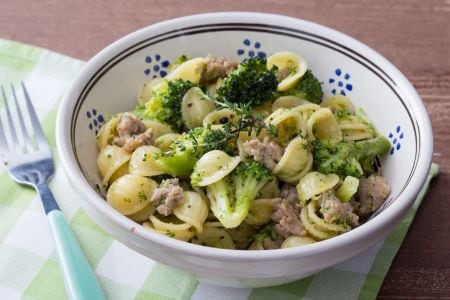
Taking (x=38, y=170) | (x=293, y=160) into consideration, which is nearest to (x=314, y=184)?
(x=293, y=160)

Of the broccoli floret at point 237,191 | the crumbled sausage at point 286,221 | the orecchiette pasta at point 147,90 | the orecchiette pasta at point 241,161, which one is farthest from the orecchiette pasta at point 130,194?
the orecchiette pasta at point 147,90

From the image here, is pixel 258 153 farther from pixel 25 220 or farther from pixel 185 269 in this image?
pixel 25 220

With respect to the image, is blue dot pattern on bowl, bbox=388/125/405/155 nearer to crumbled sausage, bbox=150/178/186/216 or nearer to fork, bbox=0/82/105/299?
crumbled sausage, bbox=150/178/186/216

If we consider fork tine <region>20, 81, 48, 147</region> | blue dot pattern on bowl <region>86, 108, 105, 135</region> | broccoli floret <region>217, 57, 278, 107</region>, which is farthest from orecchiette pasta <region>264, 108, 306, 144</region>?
fork tine <region>20, 81, 48, 147</region>

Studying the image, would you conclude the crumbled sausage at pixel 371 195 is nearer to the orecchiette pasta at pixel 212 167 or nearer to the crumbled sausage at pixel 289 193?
the crumbled sausage at pixel 289 193

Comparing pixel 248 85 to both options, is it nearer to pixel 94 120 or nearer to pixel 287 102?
pixel 287 102
